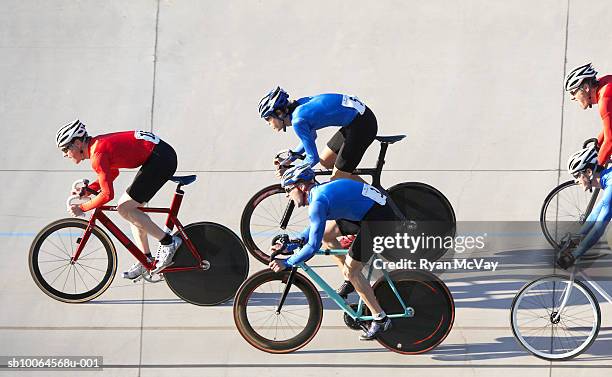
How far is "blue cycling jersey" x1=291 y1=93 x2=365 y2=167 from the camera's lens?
10438 millimetres

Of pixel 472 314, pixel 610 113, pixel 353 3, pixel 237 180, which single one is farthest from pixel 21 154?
pixel 610 113

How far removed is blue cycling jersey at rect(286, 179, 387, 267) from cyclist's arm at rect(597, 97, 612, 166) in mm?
2101

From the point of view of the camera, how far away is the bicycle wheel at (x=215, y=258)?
35.0ft

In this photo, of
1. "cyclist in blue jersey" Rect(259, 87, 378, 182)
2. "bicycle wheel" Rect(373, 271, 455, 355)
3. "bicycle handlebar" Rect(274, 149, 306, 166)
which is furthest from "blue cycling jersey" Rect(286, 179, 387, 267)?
"bicycle handlebar" Rect(274, 149, 306, 166)

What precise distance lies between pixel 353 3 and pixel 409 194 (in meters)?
3.78

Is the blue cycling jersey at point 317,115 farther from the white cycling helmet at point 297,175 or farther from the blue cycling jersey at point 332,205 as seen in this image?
the blue cycling jersey at point 332,205

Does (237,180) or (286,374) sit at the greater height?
(237,180)

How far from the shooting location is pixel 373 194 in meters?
9.76

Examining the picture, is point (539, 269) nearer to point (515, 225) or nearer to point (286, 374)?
point (515, 225)

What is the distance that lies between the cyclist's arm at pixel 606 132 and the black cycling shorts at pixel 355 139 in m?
2.06

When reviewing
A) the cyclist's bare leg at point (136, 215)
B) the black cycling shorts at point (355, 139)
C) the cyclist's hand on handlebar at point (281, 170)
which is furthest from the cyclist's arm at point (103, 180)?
the black cycling shorts at point (355, 139)

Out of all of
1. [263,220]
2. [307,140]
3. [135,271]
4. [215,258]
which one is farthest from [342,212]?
[135,271]

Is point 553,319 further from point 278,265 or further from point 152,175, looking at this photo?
point 152,175

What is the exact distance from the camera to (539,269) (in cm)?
1128
